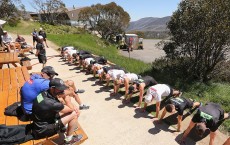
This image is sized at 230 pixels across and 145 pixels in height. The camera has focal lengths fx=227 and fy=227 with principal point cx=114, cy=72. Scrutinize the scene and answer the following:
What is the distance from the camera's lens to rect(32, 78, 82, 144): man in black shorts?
420 cm

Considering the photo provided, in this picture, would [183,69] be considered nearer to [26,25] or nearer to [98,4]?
[26,25]

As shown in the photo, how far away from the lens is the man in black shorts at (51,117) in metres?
4.20

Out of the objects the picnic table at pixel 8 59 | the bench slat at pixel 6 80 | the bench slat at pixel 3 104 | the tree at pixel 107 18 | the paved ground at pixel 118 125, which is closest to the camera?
the bench slat at pixel 3 104

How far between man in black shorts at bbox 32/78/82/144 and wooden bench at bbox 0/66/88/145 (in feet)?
0.44

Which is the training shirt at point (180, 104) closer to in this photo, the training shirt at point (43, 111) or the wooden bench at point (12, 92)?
the wooden bench at point (12, 92)

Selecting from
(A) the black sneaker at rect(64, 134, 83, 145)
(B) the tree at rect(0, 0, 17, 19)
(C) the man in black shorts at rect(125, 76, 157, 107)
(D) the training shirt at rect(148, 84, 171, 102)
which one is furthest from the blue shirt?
(B) the tree at rect(0, 0, 17, 19)

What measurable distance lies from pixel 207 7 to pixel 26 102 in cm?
818

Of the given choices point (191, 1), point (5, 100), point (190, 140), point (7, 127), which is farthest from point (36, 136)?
point (191, 1)

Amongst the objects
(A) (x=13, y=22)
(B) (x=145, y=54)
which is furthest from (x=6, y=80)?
(A) (x=13, y=22)

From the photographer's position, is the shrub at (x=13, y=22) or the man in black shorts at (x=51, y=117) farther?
the shrub at (x=13, y=22)

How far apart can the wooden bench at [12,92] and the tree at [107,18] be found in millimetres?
42121

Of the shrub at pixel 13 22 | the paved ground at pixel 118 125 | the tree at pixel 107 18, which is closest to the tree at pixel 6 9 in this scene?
the shrub at pixel 13 22

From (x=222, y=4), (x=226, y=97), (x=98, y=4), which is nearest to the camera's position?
(x=226, y=97)

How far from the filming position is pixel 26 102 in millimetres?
4828
